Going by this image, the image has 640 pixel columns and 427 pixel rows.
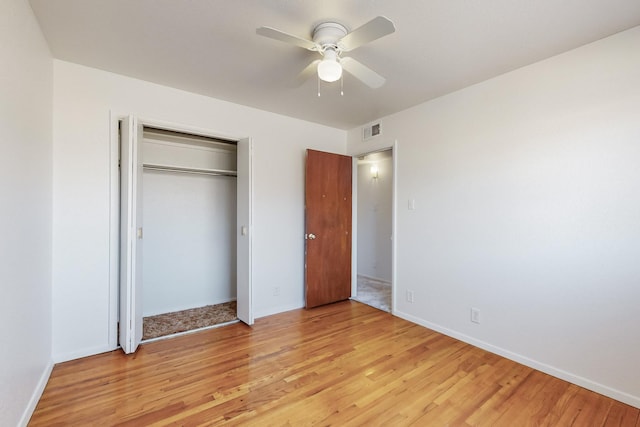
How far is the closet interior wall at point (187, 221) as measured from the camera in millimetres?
3502

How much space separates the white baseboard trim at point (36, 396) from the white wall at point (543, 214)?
3246 millimetres

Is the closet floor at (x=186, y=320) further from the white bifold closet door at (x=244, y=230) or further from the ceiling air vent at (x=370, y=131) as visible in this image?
the ceiling air vent at (x=370, y=131)

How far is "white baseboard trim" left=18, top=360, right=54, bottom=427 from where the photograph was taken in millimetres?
1679

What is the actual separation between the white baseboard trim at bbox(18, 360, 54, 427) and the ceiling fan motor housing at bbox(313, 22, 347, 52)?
2.85 meters

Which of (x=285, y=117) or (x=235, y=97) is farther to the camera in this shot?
(x=285, y=117)

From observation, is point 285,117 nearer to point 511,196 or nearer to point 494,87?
point 494,87

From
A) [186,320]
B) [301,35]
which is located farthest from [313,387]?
[301,35]

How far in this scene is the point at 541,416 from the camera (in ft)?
5.98

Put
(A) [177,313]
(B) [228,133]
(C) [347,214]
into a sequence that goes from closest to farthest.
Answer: (B) [228,133]
(A) [177,313]
(C) [347,214]

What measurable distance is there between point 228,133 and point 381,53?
6.01ft

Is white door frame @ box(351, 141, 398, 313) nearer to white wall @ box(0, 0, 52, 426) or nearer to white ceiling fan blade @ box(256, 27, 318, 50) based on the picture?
white ceiling fan blade @ box(256, 27, 318, 50)

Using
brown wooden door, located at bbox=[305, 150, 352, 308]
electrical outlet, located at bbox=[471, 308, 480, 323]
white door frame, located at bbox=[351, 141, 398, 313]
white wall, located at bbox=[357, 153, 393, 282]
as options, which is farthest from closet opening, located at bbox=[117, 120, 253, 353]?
white wall, located at bbox=[357, 153, 393, 282]

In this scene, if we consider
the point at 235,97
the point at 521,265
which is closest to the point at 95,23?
the point at 235,97

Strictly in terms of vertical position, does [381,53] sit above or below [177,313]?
above
